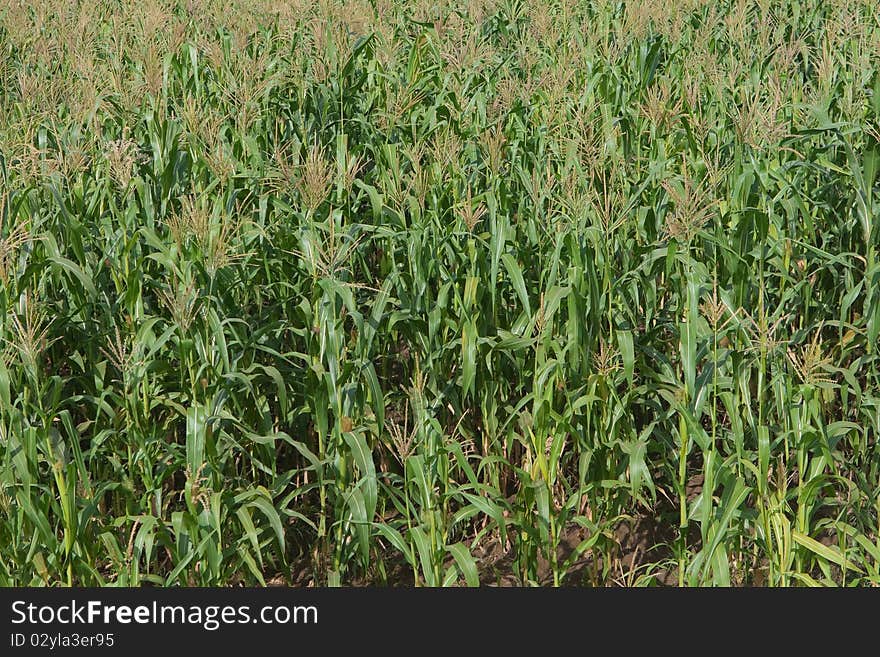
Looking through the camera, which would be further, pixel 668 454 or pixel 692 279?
pixel 668 454

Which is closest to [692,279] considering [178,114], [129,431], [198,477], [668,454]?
[668,454]

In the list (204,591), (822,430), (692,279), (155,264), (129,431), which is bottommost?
(204,591)

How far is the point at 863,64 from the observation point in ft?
22.9

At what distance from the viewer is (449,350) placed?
16.6ft

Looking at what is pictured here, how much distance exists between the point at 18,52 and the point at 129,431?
19.3 ft

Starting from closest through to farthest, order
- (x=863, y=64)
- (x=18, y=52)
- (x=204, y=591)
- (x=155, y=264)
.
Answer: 1. (x=204, y=591)
2. (x=155, y=264)
3. (x=863, y=64)
4. (x=18, y=52)

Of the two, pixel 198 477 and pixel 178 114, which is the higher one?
pixel 178 114

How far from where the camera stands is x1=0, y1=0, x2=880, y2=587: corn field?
14.0ft

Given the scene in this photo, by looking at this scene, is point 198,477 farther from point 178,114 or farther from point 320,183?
point 178,114

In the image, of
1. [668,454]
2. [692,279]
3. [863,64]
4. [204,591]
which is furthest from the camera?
[863,64]

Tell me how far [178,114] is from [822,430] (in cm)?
454

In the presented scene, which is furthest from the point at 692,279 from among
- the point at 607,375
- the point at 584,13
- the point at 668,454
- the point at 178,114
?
the point at 584,13

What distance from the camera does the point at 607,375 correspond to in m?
4.61

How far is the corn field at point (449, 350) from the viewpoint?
4281 mm
